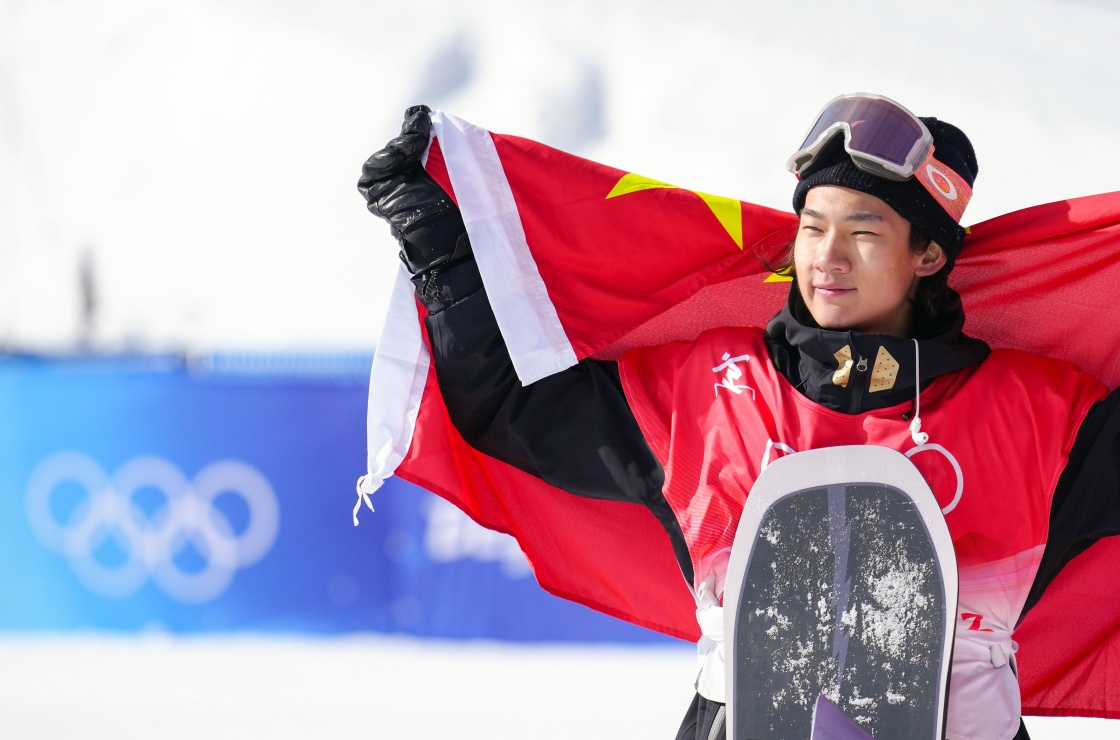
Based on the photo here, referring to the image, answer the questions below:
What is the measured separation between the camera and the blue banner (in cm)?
352

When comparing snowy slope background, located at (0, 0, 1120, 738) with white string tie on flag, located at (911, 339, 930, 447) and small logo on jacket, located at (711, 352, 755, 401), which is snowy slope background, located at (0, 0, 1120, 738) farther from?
white string tie on flag, located at (911, 339, 930, 447)

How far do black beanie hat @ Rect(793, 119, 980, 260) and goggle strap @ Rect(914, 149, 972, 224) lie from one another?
0.04 feet

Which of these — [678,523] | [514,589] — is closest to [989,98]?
[514,589]

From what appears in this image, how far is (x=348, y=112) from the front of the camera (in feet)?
15.8

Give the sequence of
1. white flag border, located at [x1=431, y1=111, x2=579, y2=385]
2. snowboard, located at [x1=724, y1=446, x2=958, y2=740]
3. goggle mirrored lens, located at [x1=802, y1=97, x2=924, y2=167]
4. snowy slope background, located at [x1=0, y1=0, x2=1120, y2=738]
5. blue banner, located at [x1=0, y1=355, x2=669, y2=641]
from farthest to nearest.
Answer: snowy slope background, located at [x1=0, y1=0, x2=1120, y2=738]
blue banner, located at [x1=0, y1=355, x2=669, y2=641]
white flag border, located at [x1=431, y1=111, x2=579, y2=385]
goggle mirrored lens, located at [x1=802, y1=97, x2=924, y2=167]
snowboard, located at [x1=724, y1=446, x2=958, y2=740]

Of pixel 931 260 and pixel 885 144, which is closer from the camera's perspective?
pixel 885 144

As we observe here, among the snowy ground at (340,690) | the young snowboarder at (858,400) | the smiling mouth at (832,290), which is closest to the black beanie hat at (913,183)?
the young snowboarder at (858,400)

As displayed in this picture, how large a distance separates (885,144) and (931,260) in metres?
0.21

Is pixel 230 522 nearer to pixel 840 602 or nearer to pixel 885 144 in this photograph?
pixel 840 602

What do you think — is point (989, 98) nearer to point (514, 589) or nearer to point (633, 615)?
point (514, 589)

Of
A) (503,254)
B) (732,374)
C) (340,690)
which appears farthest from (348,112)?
(732,374)

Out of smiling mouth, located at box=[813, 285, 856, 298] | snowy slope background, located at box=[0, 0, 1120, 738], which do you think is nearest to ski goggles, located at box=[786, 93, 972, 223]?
smiling mouth, located at box=[813, 285, 856, 298]

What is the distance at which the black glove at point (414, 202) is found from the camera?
6.06 feet

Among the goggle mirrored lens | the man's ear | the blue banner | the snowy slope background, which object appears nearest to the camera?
the goggle mirrored lens
